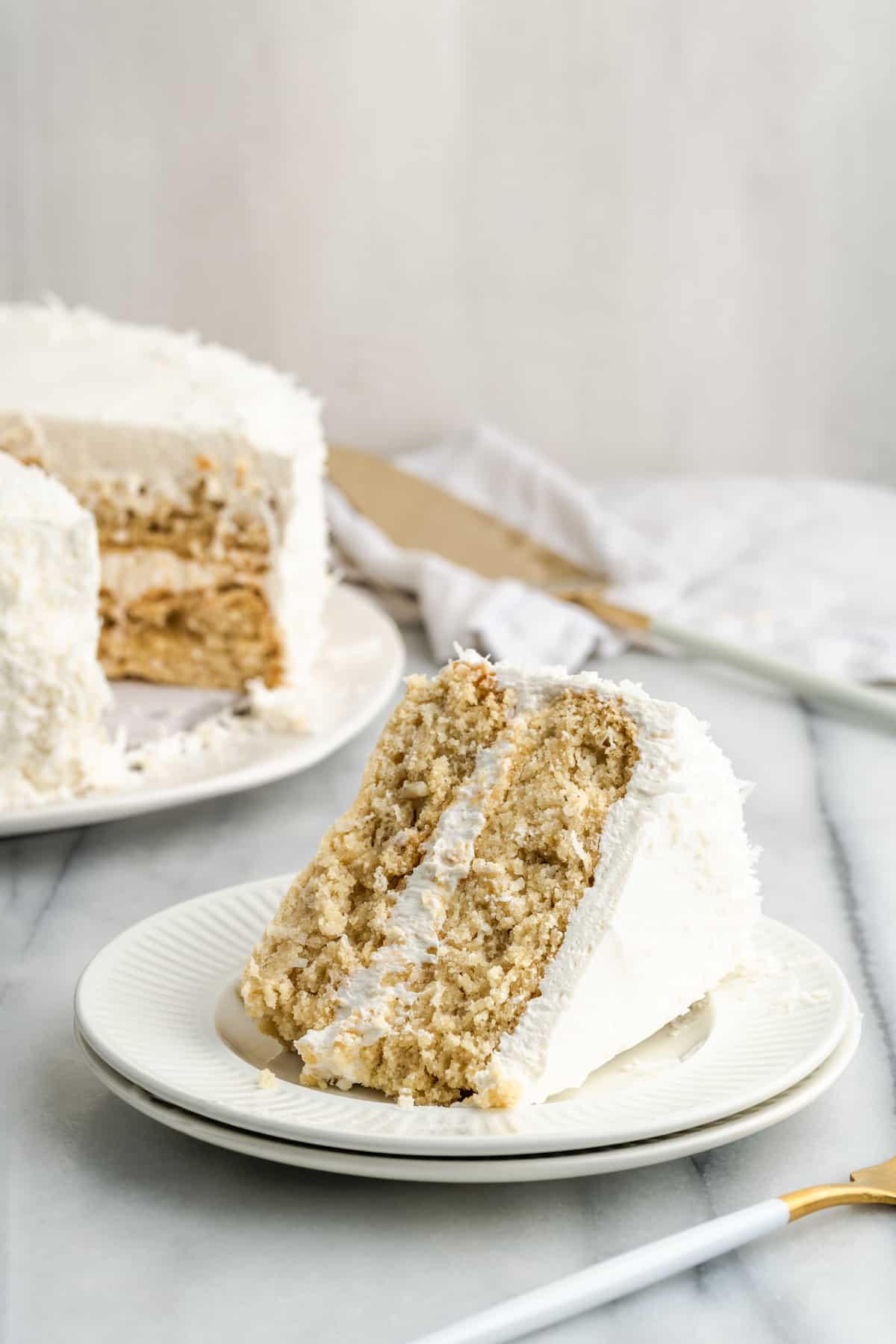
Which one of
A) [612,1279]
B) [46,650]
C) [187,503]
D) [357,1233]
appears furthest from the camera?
[187,503]

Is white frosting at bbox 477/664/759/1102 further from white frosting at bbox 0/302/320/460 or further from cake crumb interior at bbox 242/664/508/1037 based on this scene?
white frosting at bbox 0/302/320/460

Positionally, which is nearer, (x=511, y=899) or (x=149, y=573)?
(x=511, y=899)

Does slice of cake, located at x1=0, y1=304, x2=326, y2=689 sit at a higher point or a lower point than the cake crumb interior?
lower

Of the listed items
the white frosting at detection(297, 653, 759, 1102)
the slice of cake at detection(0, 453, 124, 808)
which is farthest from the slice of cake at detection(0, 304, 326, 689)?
the white frosting at detection(297, 653, 759, 1102)

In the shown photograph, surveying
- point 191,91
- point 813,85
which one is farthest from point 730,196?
point 191,91

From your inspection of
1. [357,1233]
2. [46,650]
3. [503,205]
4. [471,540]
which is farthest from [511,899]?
[503,205]

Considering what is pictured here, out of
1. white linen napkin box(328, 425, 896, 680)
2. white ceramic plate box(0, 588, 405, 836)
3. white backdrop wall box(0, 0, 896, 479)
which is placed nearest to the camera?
white ceramic plate box(0, 588, 405, 836)

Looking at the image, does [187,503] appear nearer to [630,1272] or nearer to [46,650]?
[46,650]
